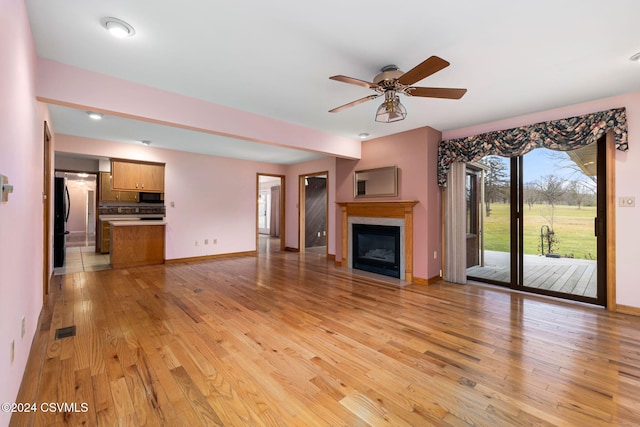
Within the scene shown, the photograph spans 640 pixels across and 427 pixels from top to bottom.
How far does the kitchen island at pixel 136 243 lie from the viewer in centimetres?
526

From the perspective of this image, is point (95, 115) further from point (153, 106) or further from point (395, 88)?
point (395, 88)

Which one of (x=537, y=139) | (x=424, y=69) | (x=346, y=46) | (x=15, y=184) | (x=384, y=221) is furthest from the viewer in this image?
(x=384, y=221)

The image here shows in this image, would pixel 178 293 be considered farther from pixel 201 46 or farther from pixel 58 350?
pixel 201 46

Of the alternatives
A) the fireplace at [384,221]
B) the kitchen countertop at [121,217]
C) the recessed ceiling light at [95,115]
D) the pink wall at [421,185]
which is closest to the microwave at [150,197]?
the kitchen countertop at [121,217]

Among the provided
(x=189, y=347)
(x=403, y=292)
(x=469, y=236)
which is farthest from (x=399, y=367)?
(x=469, y=236)

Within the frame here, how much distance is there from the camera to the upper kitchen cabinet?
5.60m

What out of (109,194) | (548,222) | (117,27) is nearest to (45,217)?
(117,27)

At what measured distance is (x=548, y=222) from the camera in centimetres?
379

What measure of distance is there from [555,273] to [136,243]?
22.8 ft

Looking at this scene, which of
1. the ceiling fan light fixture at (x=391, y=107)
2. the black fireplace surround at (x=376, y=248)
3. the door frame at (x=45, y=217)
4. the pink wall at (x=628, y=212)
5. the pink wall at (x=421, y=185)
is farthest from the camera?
the black fireplace surround at (x=376, y=248)

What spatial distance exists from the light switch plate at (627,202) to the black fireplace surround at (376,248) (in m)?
2.60

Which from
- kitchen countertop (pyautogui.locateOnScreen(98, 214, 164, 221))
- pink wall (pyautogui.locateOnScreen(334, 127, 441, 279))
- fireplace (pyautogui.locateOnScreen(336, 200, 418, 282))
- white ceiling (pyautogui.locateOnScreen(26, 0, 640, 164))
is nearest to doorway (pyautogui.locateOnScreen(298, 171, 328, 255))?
fireplace (pyautogui.locateOnScreen(336, 200, 418, 282))

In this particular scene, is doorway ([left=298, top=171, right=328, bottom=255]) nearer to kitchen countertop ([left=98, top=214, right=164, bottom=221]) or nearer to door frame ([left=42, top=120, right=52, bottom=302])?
kitchen countertop ([left=98, top=214, right=164, bottom=221])

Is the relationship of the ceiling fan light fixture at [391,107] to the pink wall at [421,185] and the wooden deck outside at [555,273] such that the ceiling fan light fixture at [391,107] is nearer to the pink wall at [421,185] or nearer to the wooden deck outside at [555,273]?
the pink wall at [421,185]
